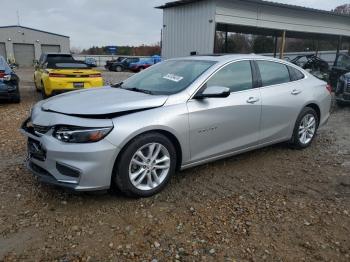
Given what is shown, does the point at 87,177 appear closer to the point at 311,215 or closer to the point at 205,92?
the point at 205,92

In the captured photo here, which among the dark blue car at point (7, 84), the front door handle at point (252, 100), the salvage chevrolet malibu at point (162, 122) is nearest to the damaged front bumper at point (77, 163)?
the salvage chevrolet malibu at point (162, 122)

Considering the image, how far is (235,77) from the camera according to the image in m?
4.47

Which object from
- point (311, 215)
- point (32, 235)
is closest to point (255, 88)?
point (311, 215)

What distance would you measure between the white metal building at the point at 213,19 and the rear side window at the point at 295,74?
6372 millimetres

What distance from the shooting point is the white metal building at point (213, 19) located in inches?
490

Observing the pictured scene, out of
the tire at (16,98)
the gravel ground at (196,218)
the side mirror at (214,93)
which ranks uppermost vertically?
the side mirror at (214,93)

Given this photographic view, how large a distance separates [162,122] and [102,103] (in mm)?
660

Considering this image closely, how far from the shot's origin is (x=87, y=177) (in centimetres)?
326

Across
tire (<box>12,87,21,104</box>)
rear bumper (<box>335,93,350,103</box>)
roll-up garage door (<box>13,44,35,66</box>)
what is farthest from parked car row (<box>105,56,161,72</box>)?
rear bumper (<box>335,93,350,103</box>)

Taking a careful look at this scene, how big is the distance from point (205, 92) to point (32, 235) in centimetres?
229

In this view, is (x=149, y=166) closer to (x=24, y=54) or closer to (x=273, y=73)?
(x=273, y=73)

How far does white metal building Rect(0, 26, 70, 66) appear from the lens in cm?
4122

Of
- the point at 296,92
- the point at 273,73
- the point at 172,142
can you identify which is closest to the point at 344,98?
the point at 296,92

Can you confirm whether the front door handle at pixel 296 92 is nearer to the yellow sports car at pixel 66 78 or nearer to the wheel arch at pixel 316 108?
the wheel arch at pixel 316 108
